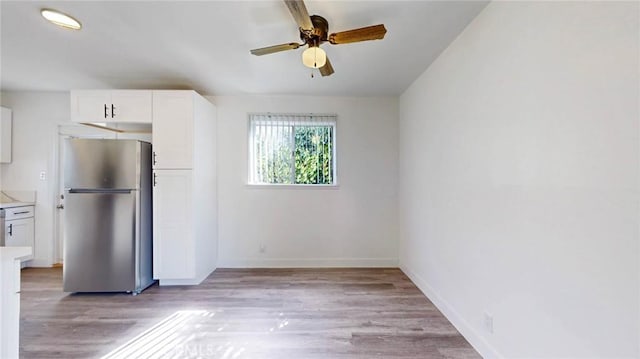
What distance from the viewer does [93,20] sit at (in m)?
1.99

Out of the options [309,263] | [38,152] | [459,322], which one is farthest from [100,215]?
[459,322]

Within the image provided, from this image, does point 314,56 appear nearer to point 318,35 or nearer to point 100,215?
point 318,35

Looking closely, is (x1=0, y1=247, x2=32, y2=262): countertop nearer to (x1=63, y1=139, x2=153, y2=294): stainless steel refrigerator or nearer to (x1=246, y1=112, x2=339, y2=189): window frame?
(x1=63, y1=139, x2=153, y2=294): stainless steel refrigerator

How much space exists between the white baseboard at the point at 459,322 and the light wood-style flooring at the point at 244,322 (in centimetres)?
6

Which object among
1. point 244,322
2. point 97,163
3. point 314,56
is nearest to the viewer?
point 314,56

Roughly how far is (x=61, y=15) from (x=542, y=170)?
3291mm

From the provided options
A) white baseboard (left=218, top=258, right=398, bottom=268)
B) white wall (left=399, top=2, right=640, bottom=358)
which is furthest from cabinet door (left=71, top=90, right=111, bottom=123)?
Result: white wall (left=399, top=2, right=640, bottom=358)

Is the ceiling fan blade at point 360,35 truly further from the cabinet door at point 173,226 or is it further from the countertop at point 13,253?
the cabinet door at point 173,226

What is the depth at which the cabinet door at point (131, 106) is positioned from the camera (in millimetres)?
3045

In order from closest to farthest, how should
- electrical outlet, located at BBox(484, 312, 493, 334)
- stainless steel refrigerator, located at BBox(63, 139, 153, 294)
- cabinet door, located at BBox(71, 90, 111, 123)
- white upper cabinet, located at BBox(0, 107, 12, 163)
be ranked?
1. electrical outlet, located at BBox(484, 312, 493, 334)
2. stainless steel refrigerator, located at BBox(63, 139, 153, 294)
3. cabinet door, located at BBox(71, 90, 111, 123)
4. white upper cabinet, located at BBox(0, 107, 12, 163)

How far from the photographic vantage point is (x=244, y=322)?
230cm

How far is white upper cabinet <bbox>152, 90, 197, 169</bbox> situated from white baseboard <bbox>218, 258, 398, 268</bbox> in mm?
1537

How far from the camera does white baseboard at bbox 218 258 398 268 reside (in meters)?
3.75

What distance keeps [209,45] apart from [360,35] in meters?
1.41
